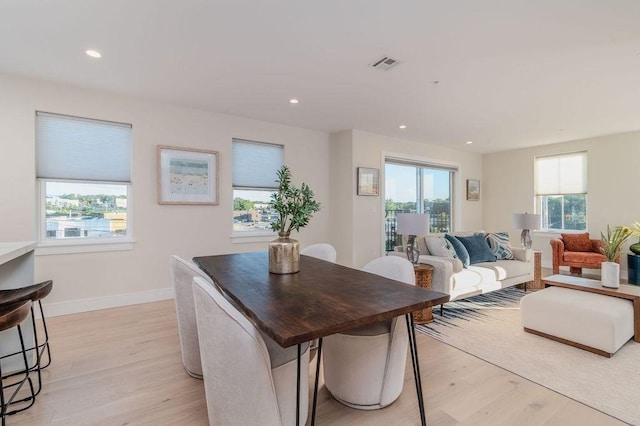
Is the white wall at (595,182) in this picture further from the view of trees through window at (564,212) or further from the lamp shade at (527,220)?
the lamp shade at (527,220)

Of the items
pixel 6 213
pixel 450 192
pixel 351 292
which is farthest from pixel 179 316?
pixel 450 192

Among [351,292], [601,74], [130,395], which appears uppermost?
[601,74]

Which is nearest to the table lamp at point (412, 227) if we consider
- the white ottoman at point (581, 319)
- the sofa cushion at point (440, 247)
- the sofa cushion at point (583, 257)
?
the sofa cushion at point (440, 247)

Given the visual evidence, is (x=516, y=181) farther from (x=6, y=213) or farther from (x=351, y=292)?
(x=6, y=213)

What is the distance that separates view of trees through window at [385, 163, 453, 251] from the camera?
5832 millimetres

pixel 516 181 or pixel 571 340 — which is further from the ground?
pixel 516 181

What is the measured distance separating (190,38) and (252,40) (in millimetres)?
498


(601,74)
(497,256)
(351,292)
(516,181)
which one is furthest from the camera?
(516,181)

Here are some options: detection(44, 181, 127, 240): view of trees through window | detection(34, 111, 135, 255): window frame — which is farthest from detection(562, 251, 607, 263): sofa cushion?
detection(44, 181, 127, 240): view of trees through window

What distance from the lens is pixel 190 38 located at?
7.84ft

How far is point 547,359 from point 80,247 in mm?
4805

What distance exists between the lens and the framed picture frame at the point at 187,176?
386cm

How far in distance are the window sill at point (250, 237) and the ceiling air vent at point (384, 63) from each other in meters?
2.90

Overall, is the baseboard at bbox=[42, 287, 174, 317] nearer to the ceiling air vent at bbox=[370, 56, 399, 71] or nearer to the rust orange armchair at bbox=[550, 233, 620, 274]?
the ceiling air vent at bbox=[370, 56, 399, 71]
